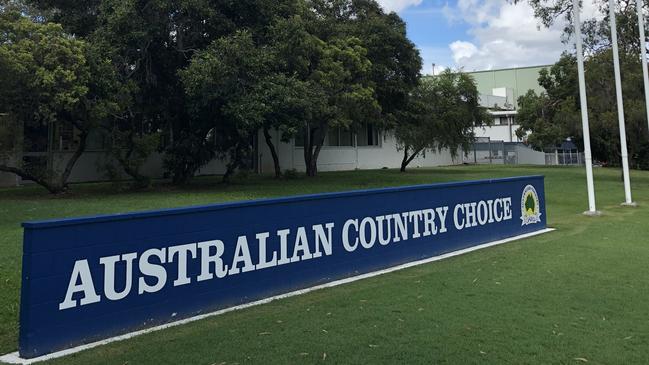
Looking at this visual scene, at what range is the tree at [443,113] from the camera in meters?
36.0

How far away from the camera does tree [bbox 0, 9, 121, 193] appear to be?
50.9 feet

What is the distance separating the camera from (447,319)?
18.1ft

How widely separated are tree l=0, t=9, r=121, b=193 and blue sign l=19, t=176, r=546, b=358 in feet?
38.1

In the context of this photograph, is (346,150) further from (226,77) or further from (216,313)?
(216,313)

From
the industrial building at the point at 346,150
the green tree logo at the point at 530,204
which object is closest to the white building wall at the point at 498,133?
the industrial building at the point at 346,150

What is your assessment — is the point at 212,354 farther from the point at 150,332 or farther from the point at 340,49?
the point at 340,49

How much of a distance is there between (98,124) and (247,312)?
48.9 ft

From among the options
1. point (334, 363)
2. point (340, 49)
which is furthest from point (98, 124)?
point (334, 363)

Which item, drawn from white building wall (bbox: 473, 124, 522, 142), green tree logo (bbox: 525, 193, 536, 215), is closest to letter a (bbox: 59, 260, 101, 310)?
green tree logo (bbox: 525, 193, 536, 215)

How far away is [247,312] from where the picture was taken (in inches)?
229

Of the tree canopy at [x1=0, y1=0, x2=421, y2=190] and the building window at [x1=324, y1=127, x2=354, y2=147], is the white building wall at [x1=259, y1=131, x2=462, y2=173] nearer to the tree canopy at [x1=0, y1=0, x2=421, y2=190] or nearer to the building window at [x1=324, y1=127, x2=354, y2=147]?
the building window at [x1=324, y1=127, x2=354, y2=147]

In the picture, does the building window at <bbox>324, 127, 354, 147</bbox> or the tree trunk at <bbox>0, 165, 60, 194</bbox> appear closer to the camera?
the tree trunk at <bbox>0, 165, 60, 194</bbox>

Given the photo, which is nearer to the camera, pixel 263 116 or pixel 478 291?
pixel 478 291

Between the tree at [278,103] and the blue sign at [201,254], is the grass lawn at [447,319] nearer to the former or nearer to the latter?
the blue sign at [201,254]
